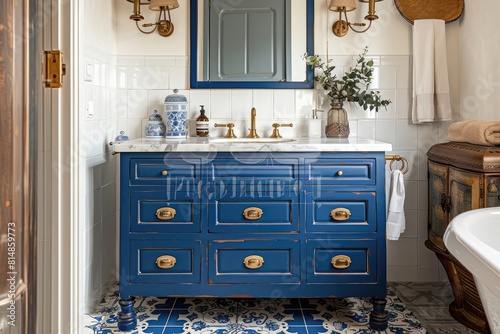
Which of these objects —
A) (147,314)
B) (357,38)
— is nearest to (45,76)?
(147,314)

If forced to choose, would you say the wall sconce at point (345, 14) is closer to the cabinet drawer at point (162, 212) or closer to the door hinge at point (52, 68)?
the cabinet drawer at point (162, 212)

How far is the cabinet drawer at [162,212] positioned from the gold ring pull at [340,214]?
63 centimetres

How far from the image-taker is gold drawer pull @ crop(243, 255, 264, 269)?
2117 mm

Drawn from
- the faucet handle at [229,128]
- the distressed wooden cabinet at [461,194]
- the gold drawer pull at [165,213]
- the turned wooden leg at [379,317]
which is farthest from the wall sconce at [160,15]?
the turned wooden leg at [379,317]

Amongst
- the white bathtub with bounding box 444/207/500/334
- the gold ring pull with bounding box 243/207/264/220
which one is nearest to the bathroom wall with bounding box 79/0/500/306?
the gold ring pull with bounding box 243/207/264/220

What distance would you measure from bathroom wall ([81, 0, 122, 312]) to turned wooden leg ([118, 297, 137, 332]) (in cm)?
23

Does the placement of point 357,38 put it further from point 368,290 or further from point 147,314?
point 147,314

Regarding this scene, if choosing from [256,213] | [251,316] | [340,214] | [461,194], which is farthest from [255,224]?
[461,194]

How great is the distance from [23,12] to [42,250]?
550 mm

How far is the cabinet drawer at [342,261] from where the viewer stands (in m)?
2.12

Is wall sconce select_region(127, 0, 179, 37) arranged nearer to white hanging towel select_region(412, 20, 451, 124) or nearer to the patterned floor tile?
white hanging towel select_region(412, 20, 451, 124)

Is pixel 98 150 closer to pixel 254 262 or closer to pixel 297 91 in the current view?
pixel 254 262

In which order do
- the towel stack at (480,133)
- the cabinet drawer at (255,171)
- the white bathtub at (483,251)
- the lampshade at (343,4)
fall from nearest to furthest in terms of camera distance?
1. the white bathtub at (483,251)
2. the towel stack at (480,133)
3. the cabinet drawer at (255,171)
4. the lampshade at (343,4)

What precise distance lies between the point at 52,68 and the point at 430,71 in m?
2.16
